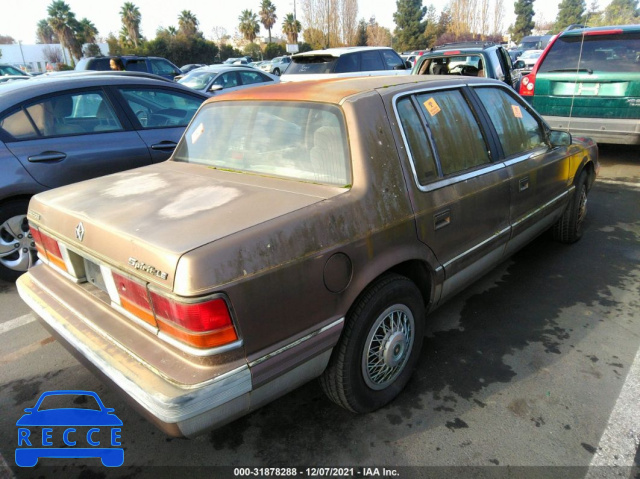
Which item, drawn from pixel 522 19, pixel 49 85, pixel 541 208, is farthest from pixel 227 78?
pixel 522 19

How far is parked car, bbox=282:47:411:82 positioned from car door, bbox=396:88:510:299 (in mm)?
6457

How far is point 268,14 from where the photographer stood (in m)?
61.7

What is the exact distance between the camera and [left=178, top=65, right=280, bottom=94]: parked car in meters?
10.9

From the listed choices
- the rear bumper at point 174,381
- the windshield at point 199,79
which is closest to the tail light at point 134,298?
the rear bumper at point 174,381

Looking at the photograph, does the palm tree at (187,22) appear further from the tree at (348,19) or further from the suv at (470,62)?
the suv at (470,62)

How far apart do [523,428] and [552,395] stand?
352 millimetres

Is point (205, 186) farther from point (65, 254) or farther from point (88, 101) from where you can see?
point (88, 101)

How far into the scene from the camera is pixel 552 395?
252 cm

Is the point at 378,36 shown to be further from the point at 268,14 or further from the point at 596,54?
the point at 596,54

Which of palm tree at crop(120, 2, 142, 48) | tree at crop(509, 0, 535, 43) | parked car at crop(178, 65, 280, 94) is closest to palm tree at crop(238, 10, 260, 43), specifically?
palm tree at crop(120, 2, 142, 48)

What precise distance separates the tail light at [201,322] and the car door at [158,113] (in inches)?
121

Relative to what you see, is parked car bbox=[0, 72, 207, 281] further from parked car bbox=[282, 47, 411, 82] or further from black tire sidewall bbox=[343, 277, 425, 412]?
parked car bbox=[282, 47, 411, 82]

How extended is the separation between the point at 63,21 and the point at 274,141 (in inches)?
2389

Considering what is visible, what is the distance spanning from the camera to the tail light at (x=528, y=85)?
23.1ft
